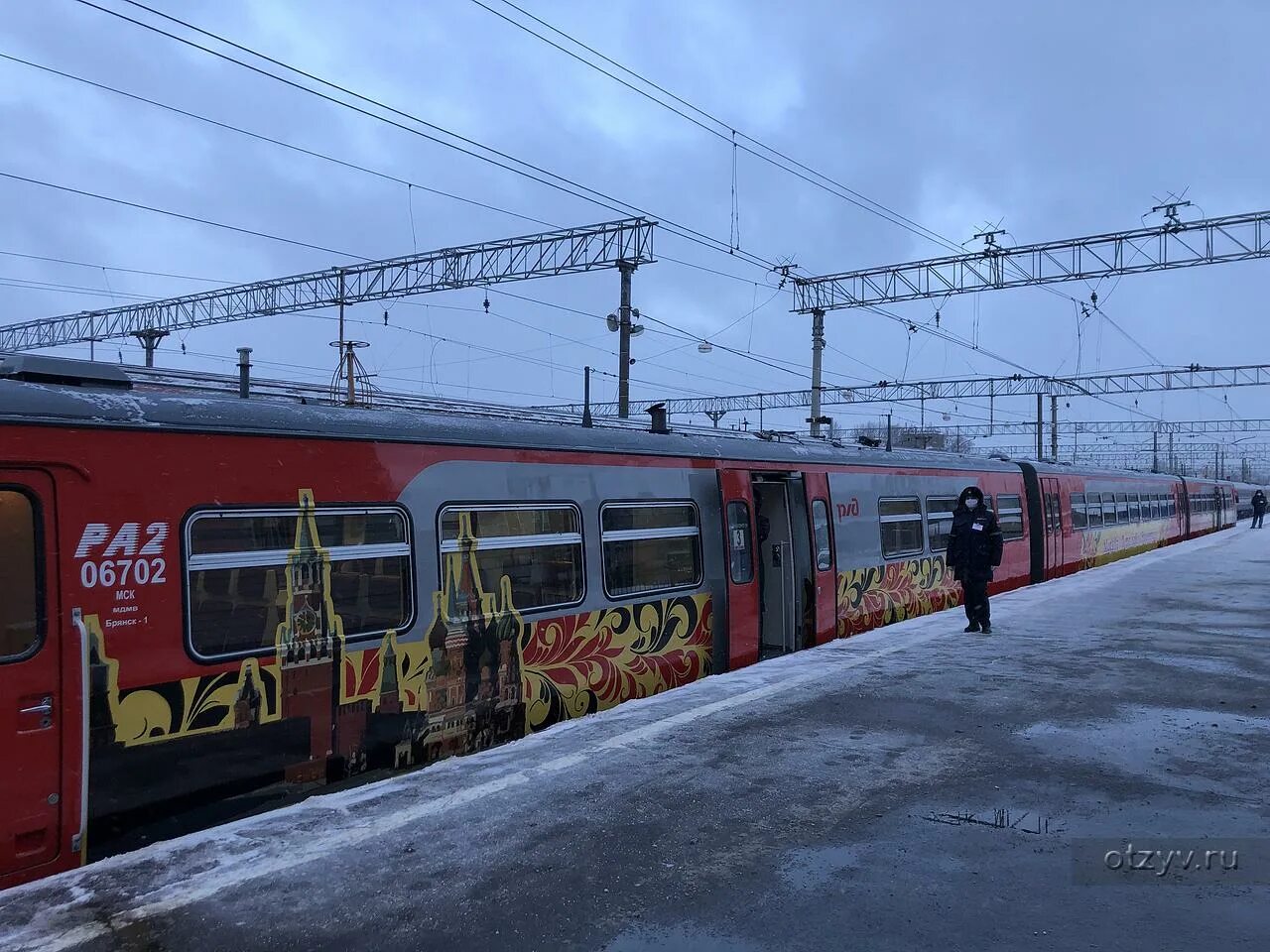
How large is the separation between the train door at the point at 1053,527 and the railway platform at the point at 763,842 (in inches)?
471

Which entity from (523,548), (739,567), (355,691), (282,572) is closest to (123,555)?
(282,572)

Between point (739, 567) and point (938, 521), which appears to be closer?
point (739, 567)

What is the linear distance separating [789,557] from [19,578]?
27.5 feet

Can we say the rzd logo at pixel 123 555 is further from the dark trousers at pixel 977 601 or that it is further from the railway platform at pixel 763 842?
the dark trousers at pixel 977 601

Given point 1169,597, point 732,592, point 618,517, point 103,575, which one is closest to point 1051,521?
point 1169,597

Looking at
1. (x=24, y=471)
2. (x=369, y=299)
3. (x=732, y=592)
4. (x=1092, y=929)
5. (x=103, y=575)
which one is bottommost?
(x=1092, y=929)

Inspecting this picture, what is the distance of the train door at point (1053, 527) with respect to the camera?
20.0 meters

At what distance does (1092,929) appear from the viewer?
13.3ft

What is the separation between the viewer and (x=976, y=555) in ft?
38.8

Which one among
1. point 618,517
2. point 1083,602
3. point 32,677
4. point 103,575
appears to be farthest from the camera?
point 1083,602

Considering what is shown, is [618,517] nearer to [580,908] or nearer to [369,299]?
[580,908]

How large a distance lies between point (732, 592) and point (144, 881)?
6.43m

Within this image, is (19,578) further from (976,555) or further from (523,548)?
(976,555)

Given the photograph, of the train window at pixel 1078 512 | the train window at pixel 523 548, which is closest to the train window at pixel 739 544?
the train window at pixel 523 548
